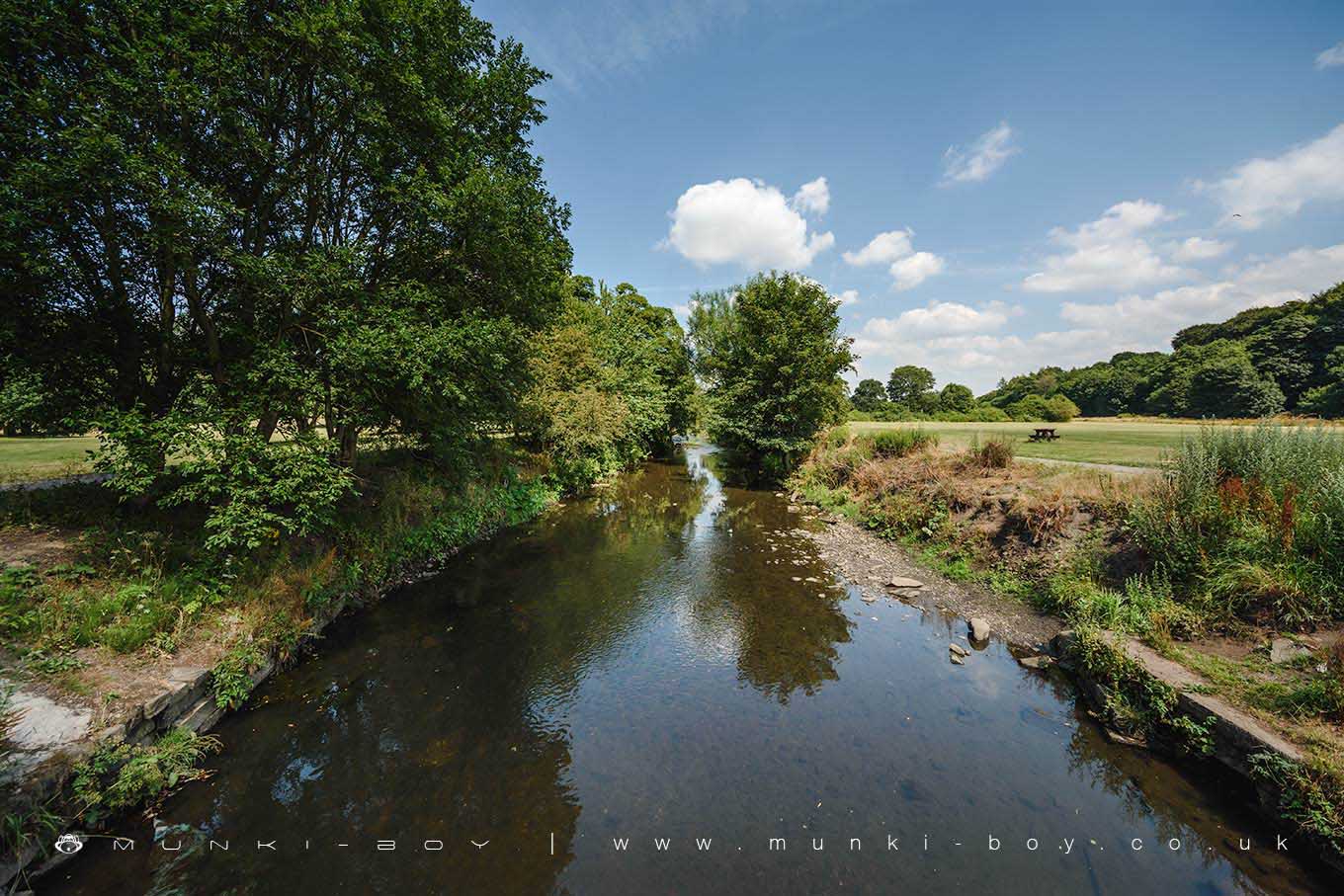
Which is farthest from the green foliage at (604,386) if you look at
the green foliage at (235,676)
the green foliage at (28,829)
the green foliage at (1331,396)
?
the green foliage at (1331,396)

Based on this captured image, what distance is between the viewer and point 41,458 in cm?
1484

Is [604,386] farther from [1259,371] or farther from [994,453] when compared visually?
[1259,371]

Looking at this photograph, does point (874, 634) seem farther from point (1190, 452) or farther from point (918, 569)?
point (1190, 452)

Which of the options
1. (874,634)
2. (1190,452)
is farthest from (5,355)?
(1190,452)

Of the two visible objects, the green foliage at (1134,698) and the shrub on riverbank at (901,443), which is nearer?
the green foliage at (1134,698)

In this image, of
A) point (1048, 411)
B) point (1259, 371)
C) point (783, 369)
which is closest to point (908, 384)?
point (1048, 411)

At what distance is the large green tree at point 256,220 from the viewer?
253 inches

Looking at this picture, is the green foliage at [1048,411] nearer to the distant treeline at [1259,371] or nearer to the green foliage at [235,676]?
the distant treeline at [1259,371]

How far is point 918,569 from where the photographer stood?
12680 mm

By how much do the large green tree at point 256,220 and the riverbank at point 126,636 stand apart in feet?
4.55

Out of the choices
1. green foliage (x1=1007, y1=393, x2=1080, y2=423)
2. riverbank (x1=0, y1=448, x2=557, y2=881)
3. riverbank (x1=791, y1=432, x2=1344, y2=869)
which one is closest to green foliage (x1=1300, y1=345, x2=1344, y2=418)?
green foliage (x1=1007, y1=393, x2=1080, y2=423)

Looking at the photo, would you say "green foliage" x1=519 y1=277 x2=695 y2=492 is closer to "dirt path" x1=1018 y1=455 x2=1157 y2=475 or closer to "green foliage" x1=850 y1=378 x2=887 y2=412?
"dirt path" x1=1018 y1=455 x2=1157 y2=475

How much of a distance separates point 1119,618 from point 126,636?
594 inches

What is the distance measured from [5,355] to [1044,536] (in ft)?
66.6
